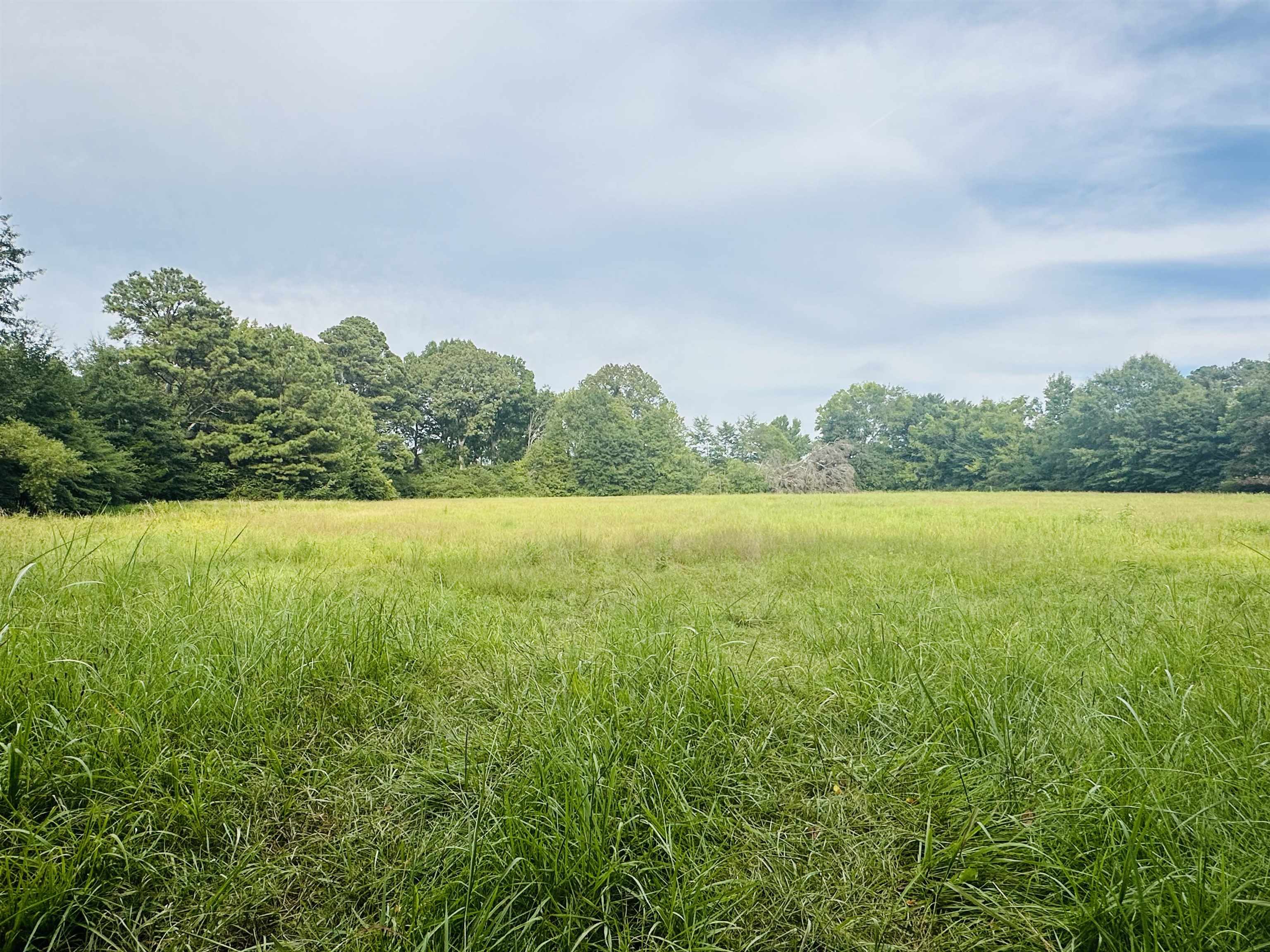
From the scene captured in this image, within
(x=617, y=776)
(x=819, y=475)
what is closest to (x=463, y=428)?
(x=819, y=475)

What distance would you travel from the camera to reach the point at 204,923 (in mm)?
1464

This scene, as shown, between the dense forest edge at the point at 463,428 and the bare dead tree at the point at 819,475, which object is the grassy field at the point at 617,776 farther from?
the bare dead tree at the point at 819,475

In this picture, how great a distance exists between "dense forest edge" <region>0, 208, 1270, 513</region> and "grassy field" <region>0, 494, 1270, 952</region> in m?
7.34

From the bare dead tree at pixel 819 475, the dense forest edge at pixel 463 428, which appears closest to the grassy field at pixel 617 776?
the dense forest edge at pixel 463 428

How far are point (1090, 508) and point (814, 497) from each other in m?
11.2

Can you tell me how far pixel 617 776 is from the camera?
1.82m

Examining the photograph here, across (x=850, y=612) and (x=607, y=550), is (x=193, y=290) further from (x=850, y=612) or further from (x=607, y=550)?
(x=850, y=612)

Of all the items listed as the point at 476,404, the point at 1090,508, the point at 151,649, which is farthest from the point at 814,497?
the point at 476,404

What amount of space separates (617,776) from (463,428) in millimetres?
46395

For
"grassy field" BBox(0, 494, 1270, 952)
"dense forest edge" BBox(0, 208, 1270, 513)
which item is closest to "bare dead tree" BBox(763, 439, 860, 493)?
"dense forest edge" BBox(0, 208, 1270, 513)

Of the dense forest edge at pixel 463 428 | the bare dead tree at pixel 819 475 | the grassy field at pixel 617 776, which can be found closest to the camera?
the grassy field at pixel 617 776

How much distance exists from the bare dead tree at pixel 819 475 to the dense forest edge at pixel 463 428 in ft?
0.64

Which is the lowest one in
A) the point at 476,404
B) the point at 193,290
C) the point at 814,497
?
the point at 814,497

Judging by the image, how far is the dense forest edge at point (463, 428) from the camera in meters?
17.5
